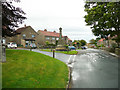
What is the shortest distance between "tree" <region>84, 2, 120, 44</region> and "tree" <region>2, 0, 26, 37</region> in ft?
40.9

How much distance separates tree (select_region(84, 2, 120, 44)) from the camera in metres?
13.2

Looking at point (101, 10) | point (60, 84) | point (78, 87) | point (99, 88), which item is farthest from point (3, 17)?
point (101, 10)

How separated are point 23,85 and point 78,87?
279cm

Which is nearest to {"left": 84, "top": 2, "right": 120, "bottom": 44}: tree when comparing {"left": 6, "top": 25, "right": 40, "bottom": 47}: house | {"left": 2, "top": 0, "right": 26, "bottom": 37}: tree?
{"left": 2, "top": 0, "right": 26, "bottom": 37}: tree

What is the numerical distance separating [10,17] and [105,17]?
14852mm

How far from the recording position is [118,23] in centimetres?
1544

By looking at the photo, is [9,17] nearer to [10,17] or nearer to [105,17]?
[10,17]

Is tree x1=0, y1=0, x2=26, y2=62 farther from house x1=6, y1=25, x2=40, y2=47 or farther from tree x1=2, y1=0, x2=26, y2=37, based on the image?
house x1=6, y1=25, x2=40, y2=47

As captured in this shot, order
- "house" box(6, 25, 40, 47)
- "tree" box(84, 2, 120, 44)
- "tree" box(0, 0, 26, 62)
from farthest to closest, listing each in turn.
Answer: "house" box(6, 25, 40, 47) < "tree" box(84, 2, 120, 44) < "tree" box(0, 0, 26, 62)

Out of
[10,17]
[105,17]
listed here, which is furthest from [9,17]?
[105,17]

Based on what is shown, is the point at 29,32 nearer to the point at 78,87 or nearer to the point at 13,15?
the point at 13,15

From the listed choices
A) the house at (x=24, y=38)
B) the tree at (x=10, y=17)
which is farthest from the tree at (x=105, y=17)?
the house at (x=24, y=38)

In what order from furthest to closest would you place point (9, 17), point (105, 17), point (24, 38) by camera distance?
point (24, 38) → point (105, 17) → point (9, 17)

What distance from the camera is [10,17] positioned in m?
7.28
